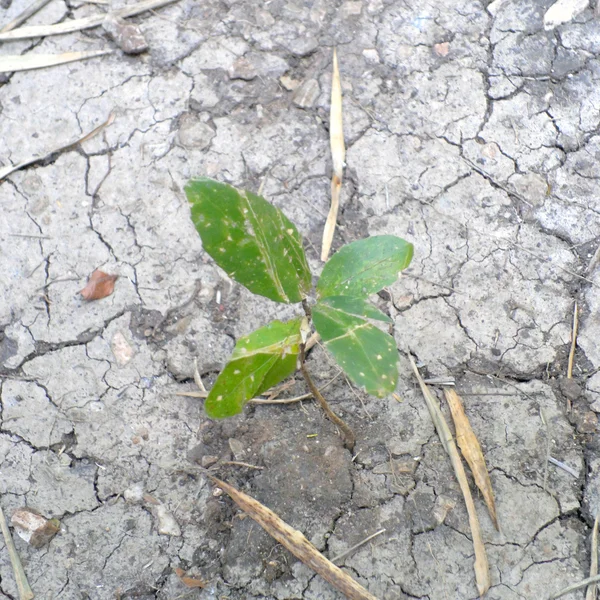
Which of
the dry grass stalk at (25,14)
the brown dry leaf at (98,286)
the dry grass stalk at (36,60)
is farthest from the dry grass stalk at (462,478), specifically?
the dry grass stalk at (25,14)

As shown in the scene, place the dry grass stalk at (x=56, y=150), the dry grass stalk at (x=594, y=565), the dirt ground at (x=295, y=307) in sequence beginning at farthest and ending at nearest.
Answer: the dry grass stalk at (x=56, y=150)
the dirt ground at (x=295, y=307)
the dry grass stalk at (x=594, y=565)

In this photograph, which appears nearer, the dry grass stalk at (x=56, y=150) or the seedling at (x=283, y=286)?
the seedling at (x=283, y=286)

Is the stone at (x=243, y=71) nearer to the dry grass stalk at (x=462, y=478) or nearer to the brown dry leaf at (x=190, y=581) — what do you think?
the dry grass stalk at (x=462, y=478)

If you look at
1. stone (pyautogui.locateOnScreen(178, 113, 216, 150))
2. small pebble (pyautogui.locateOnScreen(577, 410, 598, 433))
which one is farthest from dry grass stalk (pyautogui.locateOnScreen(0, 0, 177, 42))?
small pebble (pyautogui.locateOnScreen(577, 410, 598, 433))

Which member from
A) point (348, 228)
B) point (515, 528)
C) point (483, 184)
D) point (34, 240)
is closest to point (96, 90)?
point (34, 240)

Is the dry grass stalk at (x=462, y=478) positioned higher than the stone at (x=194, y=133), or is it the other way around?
the stone at (x=194, y=133)

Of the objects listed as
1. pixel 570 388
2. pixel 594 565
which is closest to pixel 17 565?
pixel 594 565

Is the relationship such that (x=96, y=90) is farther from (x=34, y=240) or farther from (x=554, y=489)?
(x=554, y=489)

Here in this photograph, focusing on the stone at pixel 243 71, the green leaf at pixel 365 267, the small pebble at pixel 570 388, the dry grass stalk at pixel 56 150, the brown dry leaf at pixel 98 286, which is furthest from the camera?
the stone at pixel 243 71
